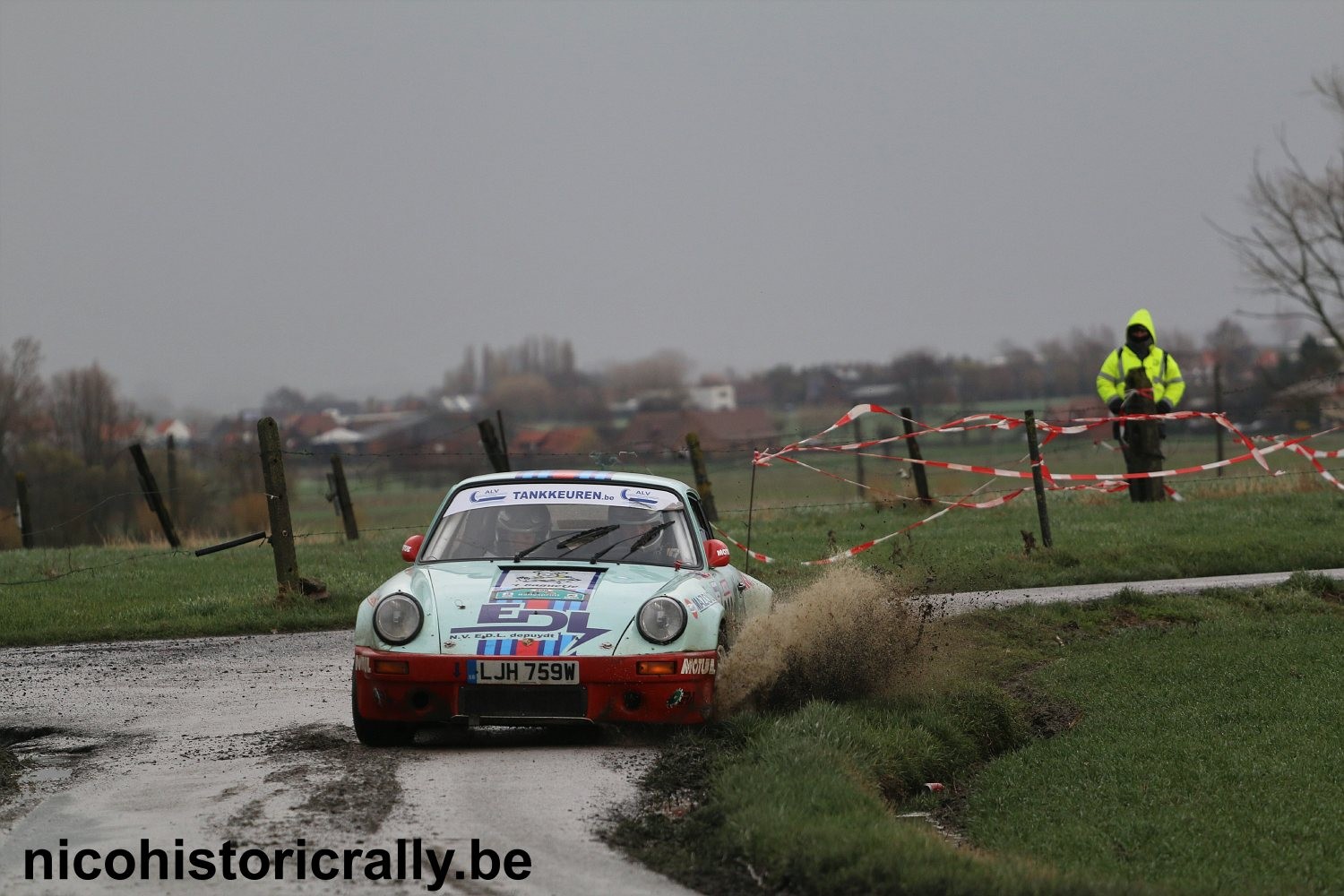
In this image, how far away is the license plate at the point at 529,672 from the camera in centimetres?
791

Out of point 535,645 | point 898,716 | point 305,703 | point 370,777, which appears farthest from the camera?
point 305,703

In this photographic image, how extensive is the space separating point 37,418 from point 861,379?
3821cm

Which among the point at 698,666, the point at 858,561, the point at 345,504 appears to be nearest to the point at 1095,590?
the point at 858,561

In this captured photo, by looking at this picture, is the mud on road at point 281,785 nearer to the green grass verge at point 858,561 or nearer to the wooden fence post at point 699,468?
the green grass verge at point 858,561

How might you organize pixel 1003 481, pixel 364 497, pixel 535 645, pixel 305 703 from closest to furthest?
pixel 535 645
pixel 305 703
pixel 364 497
pixel 1003 481

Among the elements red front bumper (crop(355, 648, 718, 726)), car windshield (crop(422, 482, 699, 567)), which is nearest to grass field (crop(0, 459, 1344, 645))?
car windshield (crop(422, 482, 699, 567))

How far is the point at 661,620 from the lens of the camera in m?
8.22

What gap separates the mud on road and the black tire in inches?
3.2

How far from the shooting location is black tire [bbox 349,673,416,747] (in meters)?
8.13

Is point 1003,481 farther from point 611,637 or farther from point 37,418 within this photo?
point 37,418

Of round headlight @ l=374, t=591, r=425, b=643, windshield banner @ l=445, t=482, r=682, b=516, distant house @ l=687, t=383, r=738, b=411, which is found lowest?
round headlight @ l=374, t=591, r=425, b=643

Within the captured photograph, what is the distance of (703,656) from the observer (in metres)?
8.25

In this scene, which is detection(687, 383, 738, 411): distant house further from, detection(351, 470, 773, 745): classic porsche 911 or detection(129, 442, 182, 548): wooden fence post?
detection(351, 470, 773, 745): classic porsche 911

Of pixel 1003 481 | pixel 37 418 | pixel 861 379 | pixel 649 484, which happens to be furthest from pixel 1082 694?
pixel 37 418
